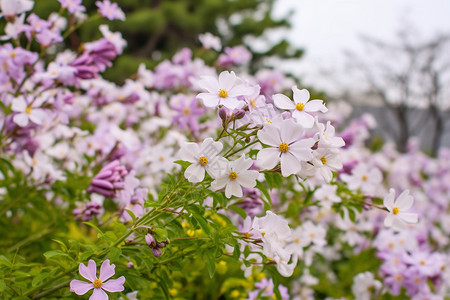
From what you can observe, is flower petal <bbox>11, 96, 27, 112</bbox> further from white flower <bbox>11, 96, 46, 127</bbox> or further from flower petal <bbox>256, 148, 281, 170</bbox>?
flower petal <bbox>256, 148, 281, 170</bbox>

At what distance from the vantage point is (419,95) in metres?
15.5

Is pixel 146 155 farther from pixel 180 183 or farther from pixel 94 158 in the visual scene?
pixel 180 183

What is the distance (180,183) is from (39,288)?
1.41 ft

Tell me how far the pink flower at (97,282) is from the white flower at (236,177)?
0.29m

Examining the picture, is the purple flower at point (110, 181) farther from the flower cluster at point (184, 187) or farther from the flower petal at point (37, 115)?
the flower petal at point (37, 115)

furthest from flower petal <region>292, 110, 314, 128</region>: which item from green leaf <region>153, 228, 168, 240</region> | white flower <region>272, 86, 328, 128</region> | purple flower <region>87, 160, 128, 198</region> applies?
purple flower <region>87, 160, 128, 198</region>

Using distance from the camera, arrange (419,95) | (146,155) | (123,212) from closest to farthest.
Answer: (123,212) → (146,155) → (419,95)

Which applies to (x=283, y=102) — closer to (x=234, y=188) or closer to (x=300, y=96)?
(x=300, y=96)

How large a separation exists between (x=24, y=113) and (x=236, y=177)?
2.87 ft

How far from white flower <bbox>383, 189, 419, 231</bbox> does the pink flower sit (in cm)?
71

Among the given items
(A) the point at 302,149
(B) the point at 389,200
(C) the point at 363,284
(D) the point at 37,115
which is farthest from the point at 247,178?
(C) the point at 363,284

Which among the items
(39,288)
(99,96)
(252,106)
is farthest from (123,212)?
(99,96)

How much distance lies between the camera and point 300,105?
0.97m

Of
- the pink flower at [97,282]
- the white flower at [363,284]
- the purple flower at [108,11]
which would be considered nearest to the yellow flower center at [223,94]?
the pink flower at [97,282]
